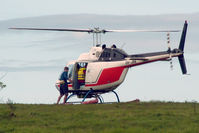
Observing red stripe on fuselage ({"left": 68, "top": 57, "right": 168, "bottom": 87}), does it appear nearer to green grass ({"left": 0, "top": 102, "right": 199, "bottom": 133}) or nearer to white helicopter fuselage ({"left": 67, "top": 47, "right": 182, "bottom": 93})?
white helicopter fuselage ({"left": 67, "top": 47, "right": 182, "bottom": 93})

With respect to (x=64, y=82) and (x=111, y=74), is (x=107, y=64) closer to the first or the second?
(x=111, y=74)

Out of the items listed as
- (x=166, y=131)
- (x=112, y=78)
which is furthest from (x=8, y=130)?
(x=112, y=78)

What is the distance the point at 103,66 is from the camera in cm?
2805

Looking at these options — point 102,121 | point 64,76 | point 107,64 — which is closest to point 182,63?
point 107,64

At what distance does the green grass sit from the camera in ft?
50.0

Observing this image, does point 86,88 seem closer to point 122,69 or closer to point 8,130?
point 122,69

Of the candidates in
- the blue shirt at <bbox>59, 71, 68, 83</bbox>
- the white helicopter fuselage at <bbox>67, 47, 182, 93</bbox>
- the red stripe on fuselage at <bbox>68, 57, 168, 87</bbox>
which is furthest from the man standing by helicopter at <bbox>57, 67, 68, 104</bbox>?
the red stripe on fuselage at <bbox>68, 57, 168, 87</bbox>

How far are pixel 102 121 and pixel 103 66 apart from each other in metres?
11.5

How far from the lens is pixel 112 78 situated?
2786cm

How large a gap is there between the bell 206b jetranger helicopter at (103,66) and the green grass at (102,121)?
6168 mm

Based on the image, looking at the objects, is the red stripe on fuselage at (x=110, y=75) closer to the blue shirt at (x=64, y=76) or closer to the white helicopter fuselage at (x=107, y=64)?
the white helicopter fuselage at (x=107, y=64)

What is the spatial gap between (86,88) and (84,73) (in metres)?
0.87

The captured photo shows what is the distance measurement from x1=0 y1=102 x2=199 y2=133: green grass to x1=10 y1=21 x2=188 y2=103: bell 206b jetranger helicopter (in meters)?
6.17

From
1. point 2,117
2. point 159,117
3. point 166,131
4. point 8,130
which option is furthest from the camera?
point 2,117
